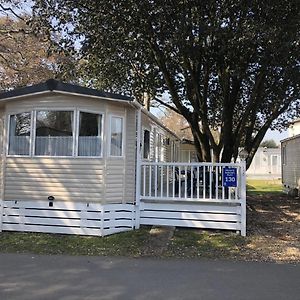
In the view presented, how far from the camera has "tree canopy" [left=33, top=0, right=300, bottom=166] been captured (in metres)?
10.5

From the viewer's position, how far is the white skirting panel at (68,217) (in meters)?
9.76

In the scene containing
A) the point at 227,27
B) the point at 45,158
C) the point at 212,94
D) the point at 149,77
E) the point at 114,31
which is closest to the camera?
the point at 45,158

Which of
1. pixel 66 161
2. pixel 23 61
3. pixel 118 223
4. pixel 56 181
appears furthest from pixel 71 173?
pixel 23 61

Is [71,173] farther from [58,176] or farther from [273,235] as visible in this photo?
[273,235]

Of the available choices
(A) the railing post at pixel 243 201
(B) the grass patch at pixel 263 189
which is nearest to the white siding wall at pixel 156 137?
(A) the railing post at pixel 243 201

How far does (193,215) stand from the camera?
10117mm

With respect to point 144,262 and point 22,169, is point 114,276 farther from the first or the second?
point 22,169

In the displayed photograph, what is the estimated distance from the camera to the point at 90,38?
13141 millimetres

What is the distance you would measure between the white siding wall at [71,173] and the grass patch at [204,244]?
70.3 inches

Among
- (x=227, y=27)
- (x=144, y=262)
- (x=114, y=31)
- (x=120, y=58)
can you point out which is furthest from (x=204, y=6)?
(x=144, y=262)

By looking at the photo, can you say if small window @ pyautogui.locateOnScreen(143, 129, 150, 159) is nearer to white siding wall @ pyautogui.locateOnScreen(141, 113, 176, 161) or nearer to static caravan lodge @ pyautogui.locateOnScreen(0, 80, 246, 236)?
white siding wall @ pyautogui.locateOnScreen(141, 113, 176, 161)

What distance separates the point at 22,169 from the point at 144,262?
4.37 meters

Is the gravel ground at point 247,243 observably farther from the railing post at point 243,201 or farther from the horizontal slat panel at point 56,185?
the horizontal slat panel at point 56,185

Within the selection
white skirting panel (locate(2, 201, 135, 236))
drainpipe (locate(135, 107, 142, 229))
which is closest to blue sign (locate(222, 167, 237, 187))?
drainpipe (locate(135, 107, 142, 229))
